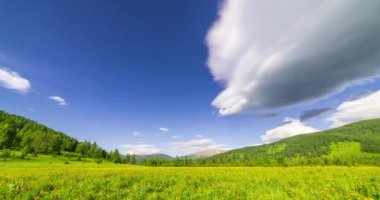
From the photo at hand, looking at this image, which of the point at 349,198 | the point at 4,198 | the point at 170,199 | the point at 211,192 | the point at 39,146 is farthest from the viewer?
the point at 39,146

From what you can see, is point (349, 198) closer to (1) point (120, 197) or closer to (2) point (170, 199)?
(2) point (170, 199)

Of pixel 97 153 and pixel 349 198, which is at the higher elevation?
pixel 349 198

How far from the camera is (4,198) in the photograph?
7895 millimetres

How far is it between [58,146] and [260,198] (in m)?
135

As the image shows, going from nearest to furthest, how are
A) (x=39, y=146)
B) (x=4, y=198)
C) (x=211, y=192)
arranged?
1. (x=4, y=198)
2. (x=211, y=192)
3. (x=39, y=146)

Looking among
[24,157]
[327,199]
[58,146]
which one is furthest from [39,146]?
[327,199]

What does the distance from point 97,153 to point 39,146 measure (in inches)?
1450

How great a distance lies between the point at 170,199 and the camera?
339 inches

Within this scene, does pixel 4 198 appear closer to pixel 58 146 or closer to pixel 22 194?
pixel 22 194

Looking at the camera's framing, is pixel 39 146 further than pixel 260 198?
Yes

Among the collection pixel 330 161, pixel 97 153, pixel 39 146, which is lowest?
pixel 330 161

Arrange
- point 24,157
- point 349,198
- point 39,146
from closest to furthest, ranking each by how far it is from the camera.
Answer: point 349,198 → point 24,157 → point 39,146

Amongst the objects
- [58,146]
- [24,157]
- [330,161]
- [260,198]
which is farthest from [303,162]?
[58,146]

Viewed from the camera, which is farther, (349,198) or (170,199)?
(170,199)
